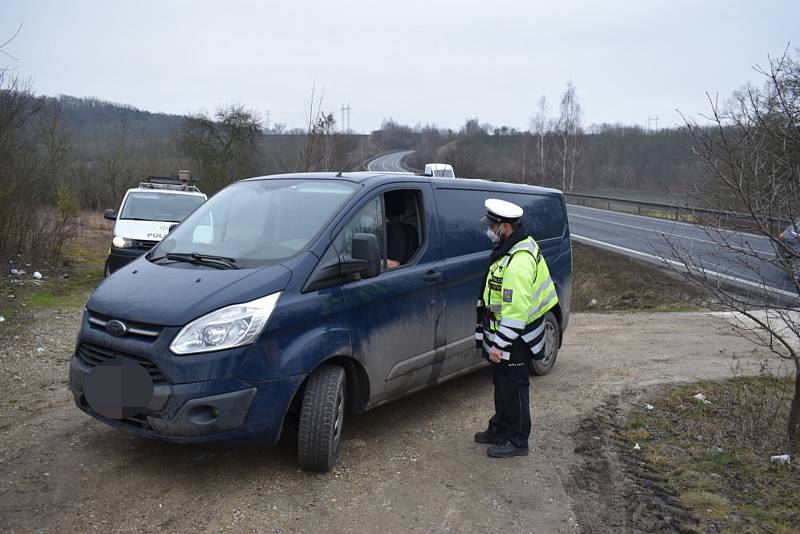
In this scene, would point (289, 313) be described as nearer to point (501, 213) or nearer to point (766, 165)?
point (501, 213)

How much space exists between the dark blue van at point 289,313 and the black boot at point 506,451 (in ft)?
2.63

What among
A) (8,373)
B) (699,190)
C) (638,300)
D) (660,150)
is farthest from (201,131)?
(660,150)

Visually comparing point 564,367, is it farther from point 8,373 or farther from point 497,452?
point 8,373

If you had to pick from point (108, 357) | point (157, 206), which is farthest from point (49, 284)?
point (108, 357)

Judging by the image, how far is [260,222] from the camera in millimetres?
4547

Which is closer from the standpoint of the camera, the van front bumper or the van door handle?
the van front bumper

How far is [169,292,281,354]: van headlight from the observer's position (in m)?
3.50

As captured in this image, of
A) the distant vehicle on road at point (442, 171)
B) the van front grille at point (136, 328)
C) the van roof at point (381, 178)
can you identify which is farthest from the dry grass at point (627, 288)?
the van front grille at point (136, 328)

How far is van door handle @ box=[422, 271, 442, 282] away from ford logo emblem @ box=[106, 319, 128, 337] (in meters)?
2.18

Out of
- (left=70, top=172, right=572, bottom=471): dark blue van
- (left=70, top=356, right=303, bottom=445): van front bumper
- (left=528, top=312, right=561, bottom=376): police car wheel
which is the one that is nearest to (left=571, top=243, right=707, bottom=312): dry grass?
(left=528, top=312, right=561, bottom=376): police car wheel

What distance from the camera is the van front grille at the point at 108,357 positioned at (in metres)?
3.51

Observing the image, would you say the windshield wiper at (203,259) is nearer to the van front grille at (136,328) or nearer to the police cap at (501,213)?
the van front grille at (136,328)

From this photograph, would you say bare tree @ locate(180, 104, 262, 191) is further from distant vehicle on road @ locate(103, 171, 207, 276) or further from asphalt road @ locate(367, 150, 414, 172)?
distant vehicle on road @ locate(103, 171, 207, 276)

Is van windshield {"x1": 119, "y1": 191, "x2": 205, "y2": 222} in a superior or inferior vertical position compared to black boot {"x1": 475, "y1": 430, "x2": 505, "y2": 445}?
superior
